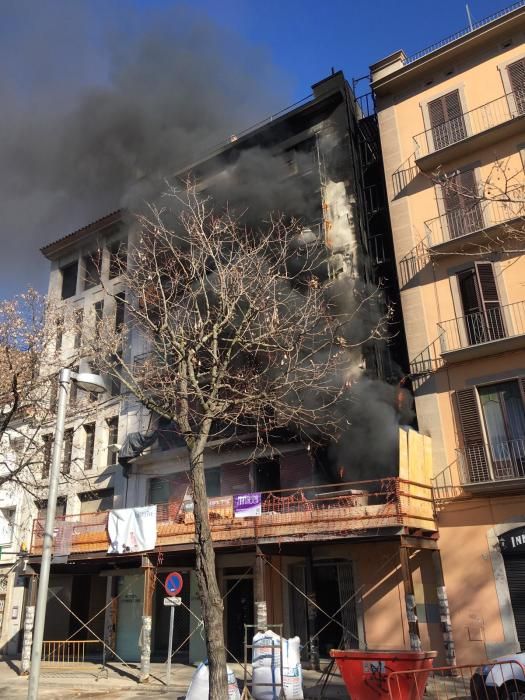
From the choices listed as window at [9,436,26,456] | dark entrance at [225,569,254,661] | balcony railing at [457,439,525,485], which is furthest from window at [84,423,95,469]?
balcony railing at [457,439,525,485]

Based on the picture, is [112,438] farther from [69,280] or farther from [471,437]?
[471,437]

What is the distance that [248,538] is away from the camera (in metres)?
15.3

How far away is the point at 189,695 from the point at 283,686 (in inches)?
73.1

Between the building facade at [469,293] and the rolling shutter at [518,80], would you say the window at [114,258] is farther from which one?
the rolling shutter at [518,80]

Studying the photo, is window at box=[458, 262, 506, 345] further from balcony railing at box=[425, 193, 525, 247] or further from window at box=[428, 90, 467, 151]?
window at box=[428, 90, 467, 151]

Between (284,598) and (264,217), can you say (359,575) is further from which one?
(264,217)

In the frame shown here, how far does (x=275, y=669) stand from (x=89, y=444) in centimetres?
1700

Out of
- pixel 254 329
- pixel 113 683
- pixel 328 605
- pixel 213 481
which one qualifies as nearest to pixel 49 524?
pixel 113 683

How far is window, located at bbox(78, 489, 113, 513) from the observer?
23984 mm

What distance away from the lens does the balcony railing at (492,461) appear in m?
14.7

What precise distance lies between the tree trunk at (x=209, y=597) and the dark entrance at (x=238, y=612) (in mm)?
10563

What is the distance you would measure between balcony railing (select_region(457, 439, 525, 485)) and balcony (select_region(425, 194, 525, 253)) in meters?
5.67

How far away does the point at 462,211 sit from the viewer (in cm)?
1747

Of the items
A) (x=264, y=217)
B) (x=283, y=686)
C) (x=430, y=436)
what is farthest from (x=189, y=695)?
(x=264, y=217)
